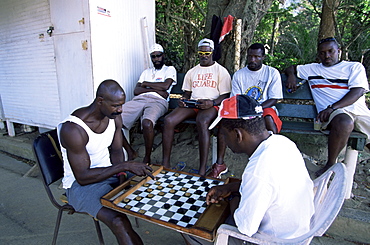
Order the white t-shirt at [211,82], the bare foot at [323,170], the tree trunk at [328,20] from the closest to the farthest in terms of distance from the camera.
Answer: the bare foot at [323,170] → the white t-shirt at [211,82] → the tree trunk at [328,20]

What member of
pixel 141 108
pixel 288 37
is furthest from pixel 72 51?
→ pixel 288 37

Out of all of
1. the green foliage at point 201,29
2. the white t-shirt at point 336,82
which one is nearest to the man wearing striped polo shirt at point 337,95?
the white t-shirt at point 336,82

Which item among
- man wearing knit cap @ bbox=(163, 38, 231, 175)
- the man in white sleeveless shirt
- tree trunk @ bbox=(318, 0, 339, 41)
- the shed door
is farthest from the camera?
tree trunk @ bbox=(318, 0, 339, 41)

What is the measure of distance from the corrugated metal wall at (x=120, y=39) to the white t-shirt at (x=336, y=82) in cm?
266

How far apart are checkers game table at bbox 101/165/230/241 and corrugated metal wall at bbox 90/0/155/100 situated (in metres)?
2.22

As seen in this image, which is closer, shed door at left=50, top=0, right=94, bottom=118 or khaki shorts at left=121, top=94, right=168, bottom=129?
shed door at left=50, top=0, right=94, bottom=118

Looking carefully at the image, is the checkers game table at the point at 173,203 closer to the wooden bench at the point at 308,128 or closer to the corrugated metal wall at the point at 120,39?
the wooden bench at the point at 308,128

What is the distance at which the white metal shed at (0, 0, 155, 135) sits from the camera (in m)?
3.54

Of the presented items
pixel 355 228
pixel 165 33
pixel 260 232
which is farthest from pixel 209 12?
pixel 260 232

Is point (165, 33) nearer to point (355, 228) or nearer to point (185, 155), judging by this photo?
point (185, 155)

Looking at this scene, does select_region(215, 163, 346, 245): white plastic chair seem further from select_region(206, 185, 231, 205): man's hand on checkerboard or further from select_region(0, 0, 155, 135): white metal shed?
select_region(0, 0, 155, 135): white metal shed

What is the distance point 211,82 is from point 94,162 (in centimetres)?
211

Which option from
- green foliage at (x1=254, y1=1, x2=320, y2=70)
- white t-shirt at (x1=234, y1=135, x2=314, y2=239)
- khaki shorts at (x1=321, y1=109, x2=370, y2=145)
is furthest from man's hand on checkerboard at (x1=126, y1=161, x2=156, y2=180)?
green foliage at (x1=254, y1=1, x2=320, y2=70)

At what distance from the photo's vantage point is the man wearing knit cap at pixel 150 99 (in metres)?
3.48
